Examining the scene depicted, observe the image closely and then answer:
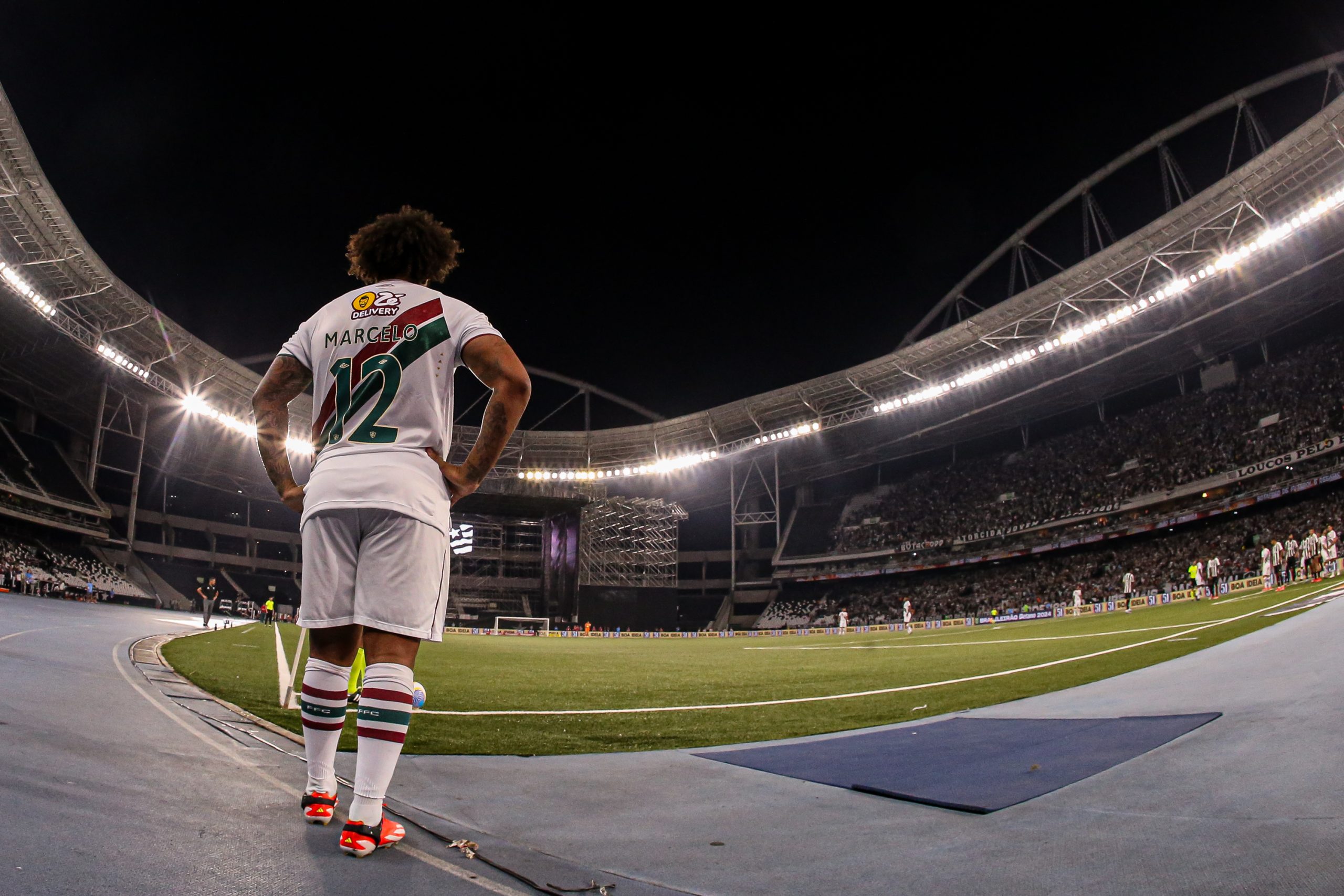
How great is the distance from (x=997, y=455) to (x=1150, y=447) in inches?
340

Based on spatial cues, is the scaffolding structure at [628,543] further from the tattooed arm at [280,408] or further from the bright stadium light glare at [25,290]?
the tattooed arm at [280,408]

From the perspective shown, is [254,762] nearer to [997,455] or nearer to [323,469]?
[323,469]

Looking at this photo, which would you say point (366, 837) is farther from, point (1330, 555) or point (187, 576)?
point (187, 576)

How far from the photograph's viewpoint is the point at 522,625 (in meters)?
43.0

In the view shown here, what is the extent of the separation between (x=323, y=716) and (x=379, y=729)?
0.32m

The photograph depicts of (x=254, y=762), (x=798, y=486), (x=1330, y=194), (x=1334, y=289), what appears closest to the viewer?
(x=254, y=762)

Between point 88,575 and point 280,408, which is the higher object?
point 280,408

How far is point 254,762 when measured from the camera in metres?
2.67

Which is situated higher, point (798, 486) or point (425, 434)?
point (798, 486)

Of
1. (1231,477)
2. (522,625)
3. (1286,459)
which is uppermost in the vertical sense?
(1286,459)

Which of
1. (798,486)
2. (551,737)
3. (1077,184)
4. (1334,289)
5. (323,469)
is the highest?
(1077,184)

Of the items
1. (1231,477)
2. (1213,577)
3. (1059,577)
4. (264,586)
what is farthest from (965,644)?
(264,586)

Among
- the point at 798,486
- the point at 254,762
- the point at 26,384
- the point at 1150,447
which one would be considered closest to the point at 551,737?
the point at 254,762

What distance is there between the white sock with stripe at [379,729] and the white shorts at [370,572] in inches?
5.2
